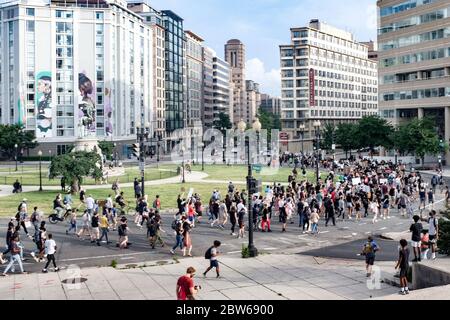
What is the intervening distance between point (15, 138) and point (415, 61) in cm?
6671

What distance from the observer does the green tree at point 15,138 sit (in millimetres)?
89688

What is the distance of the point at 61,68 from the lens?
99.3 meters

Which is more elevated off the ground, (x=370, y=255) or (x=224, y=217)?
(x=370, y=255)

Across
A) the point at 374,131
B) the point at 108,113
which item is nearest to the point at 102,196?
the point at 374,131

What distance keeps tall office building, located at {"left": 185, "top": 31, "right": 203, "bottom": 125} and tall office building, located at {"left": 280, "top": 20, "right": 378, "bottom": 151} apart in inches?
1498

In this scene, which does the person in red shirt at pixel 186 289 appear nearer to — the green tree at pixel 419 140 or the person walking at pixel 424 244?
the person walking at pixel 424 244

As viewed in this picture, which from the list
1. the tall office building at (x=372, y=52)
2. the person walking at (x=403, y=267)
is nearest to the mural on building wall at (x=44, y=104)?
the person walking at (x=403, y=267)

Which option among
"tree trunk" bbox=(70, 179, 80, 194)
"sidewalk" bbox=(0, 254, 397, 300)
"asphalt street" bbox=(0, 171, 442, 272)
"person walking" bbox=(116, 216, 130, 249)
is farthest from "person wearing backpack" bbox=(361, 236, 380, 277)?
"tree trunk" bbox=(70, 179, 80, 194)

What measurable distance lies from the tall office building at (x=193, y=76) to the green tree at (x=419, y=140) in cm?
9872

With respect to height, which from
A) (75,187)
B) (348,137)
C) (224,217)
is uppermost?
(348,137)

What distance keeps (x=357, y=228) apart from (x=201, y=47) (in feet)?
522

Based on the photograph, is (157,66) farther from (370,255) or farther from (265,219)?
(370,255)

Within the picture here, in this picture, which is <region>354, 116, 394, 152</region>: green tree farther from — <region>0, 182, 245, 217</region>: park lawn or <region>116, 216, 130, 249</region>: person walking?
<region>116, 216, 130, 249</region>: person walking
